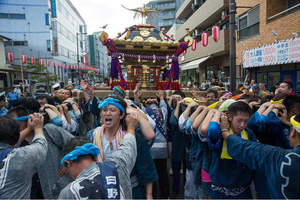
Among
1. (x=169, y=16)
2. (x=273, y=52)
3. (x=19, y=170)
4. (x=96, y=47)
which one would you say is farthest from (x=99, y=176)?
(x=96, y=47)

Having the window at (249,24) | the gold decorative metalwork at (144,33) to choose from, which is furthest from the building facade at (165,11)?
the gold decorative metalwork at (144,33)

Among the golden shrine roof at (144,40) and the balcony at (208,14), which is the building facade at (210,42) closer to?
the balcony at (208,14)

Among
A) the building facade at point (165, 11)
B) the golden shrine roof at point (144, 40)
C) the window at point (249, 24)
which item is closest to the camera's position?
the golden shrine roof at point (144, 40)

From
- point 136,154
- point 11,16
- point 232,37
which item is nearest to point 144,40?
point 232,37

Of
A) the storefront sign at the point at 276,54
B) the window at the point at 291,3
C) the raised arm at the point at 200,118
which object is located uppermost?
the window at the point at 291,3

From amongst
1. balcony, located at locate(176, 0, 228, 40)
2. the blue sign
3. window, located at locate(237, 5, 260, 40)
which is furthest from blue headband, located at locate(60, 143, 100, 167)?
the blue sign

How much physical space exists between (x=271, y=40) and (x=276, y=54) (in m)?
1.63

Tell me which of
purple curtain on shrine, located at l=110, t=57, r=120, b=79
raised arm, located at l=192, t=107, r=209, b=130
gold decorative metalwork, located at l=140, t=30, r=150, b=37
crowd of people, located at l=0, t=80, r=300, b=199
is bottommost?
crowd of people, located at l=0, t=80, r=300, b=199

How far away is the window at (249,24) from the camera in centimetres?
1086

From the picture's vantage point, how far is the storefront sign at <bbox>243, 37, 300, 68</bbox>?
7.01 meters

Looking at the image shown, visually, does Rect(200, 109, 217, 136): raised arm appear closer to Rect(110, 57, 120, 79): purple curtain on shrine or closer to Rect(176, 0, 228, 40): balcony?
Rect(110, 57, 120, 79): purple curtain on shrine

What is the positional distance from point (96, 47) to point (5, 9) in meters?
37.4

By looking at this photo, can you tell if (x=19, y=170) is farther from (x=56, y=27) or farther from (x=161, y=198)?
(x=56, y=27)

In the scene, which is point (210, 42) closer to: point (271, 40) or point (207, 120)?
point (271, 40)
